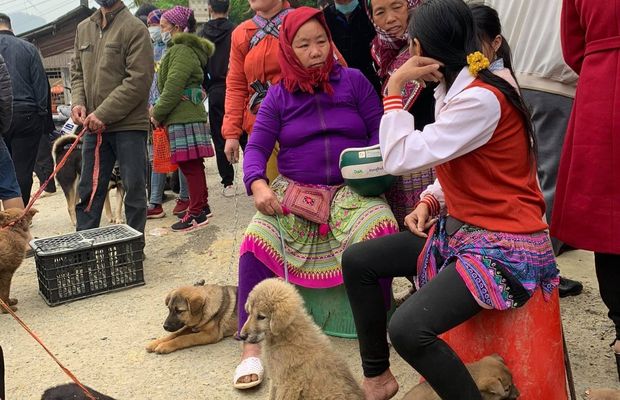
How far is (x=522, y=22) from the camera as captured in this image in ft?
13.6

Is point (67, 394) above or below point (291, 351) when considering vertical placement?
below

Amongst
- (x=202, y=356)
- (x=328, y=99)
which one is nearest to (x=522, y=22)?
(x=328, y=99)

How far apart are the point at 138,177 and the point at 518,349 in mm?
4073

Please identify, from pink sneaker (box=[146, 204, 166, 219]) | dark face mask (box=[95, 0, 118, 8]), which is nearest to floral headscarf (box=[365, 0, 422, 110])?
dark face mask (box=[95, 0, 118, 8])

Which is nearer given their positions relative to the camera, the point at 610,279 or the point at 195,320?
the point at 610,279

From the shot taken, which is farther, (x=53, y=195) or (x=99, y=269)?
(x=53, y=195)

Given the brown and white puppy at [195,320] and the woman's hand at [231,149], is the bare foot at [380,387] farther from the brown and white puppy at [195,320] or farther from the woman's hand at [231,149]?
the woman's hand at [231,149]

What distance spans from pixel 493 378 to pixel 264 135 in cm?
196

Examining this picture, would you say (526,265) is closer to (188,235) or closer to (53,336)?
(53,336)

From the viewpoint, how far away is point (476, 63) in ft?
8.04

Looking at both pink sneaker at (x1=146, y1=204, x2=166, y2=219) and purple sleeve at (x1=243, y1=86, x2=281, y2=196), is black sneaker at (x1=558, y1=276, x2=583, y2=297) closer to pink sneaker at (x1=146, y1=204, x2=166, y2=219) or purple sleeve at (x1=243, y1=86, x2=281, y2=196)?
purple sleeve at (x1=243, y1=86, x2=281, y2=196)

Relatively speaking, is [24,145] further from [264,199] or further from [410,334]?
[410,334]

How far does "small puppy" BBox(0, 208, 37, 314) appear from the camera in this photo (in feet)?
16.2

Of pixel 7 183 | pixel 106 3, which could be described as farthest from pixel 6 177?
pixel 106 3
